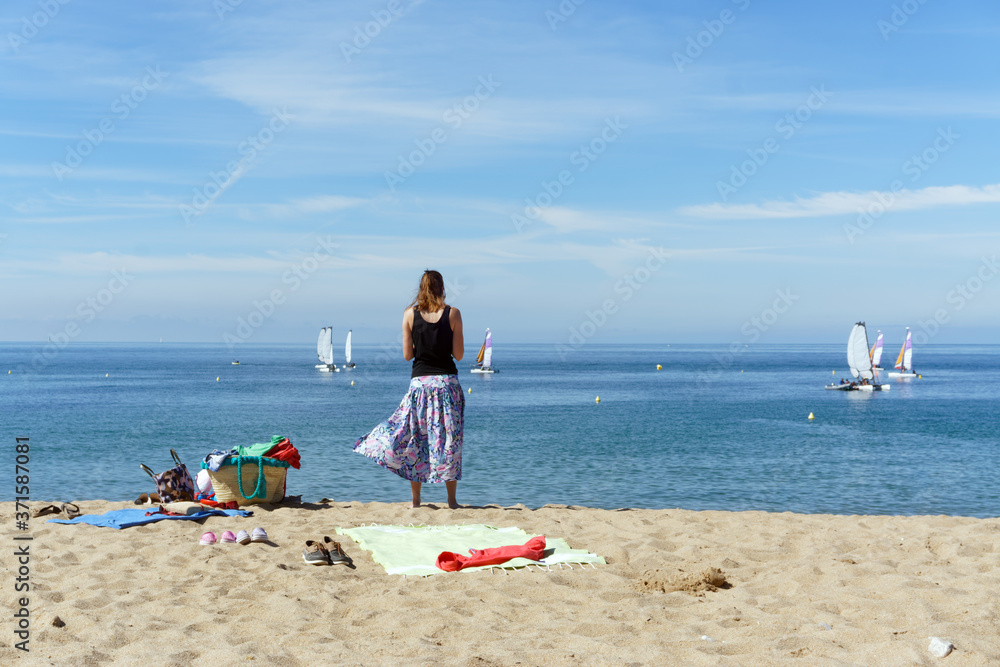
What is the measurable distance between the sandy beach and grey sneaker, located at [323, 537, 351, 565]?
118 millimetres

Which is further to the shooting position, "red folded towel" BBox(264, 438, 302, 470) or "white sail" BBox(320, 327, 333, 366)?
"white sail" BBox(320, 327, 333, 366)

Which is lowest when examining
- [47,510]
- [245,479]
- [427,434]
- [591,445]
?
[591,445]

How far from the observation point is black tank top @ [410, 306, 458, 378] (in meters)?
8.61

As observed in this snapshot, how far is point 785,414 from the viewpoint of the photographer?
139ft

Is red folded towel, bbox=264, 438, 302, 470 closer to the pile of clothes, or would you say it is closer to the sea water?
the pile of clothes

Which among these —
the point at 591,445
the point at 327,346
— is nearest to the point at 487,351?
the point at 327,346

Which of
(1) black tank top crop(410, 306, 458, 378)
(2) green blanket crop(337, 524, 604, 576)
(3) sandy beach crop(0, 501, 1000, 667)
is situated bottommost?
(2) green blanket crop(337, 524, 604, 576)

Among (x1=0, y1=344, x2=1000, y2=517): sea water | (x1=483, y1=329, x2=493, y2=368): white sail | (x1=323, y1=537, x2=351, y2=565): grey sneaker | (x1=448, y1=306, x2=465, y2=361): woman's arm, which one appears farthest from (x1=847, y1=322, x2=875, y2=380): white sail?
(x1=323, y1=537, x2=351, y2=565): grey sneaker

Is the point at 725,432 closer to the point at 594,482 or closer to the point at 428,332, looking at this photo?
the point at 594,482

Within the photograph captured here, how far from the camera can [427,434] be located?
8.84m

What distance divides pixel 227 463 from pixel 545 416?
30602mm

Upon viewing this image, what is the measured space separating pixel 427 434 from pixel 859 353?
59164 millimetres

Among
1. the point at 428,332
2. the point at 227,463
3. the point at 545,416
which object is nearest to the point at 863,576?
the point at 428,332

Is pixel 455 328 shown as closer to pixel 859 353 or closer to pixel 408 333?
pixel 408 333
